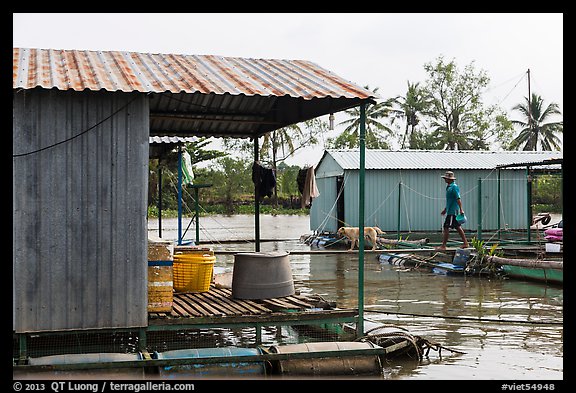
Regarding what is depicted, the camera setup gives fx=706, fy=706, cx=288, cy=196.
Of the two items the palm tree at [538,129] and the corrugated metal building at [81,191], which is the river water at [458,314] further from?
the palm tree at [538,129]

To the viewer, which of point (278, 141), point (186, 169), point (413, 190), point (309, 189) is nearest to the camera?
point (309, 189)

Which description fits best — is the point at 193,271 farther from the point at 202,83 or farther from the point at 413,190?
the point at 413,190

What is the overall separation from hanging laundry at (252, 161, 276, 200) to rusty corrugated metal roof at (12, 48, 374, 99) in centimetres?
193

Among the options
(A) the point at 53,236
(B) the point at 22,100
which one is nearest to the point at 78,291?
(A) the point at 53,236

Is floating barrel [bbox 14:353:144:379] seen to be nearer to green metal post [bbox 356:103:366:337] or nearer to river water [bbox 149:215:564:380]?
green metal post [bbox 356:103:366:337]

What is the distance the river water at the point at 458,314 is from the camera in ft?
26.7

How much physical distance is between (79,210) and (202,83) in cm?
196

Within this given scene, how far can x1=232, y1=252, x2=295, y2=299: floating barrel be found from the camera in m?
8.66

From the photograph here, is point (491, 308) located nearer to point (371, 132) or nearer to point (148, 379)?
point (148, 379)

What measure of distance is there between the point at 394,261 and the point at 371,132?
102 ft

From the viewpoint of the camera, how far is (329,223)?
89.4ft

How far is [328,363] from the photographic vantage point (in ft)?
25.1

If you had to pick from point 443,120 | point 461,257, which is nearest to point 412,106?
point 443,120
